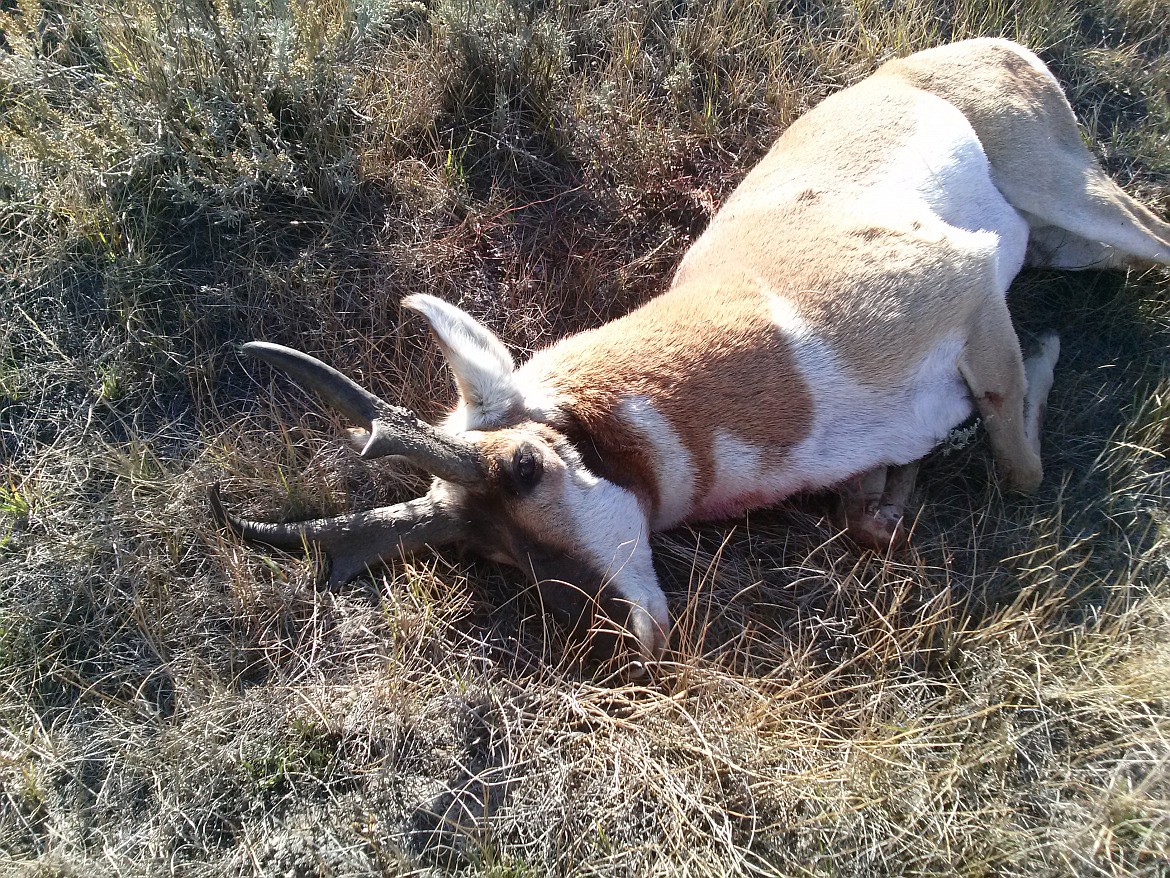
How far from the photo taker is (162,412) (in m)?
4.07

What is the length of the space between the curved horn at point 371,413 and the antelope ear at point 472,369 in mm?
328

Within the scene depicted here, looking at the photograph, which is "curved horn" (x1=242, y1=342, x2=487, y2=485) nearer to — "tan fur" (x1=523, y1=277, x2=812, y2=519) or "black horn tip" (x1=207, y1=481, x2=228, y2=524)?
"tan fur" (x1=523, y1=277, x2=812, y2=519)

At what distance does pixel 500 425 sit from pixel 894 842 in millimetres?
1881

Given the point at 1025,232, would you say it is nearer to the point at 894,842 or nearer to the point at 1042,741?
the point at 1042,741

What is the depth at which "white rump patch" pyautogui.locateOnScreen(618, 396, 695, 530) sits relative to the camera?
317cm

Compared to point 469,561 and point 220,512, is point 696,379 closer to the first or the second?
point 469,561

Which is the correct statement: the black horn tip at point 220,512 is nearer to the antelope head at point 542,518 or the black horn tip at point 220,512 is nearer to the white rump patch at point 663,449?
the antelope head at point 542,518

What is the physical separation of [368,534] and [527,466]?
31.2 inches

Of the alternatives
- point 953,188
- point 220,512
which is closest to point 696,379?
point 953,188

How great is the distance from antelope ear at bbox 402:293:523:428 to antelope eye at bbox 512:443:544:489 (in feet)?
0.72

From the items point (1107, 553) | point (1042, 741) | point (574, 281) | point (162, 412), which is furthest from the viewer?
point (574, 281)

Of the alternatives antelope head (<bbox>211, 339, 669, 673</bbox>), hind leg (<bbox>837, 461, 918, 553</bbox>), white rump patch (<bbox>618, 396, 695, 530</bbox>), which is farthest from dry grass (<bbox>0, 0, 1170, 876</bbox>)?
white rump patch (<bbox>618, 396, 695, 530</bbox>)

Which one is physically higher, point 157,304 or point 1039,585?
point 157,304

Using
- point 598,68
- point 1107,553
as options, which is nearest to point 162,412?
point 598,68
